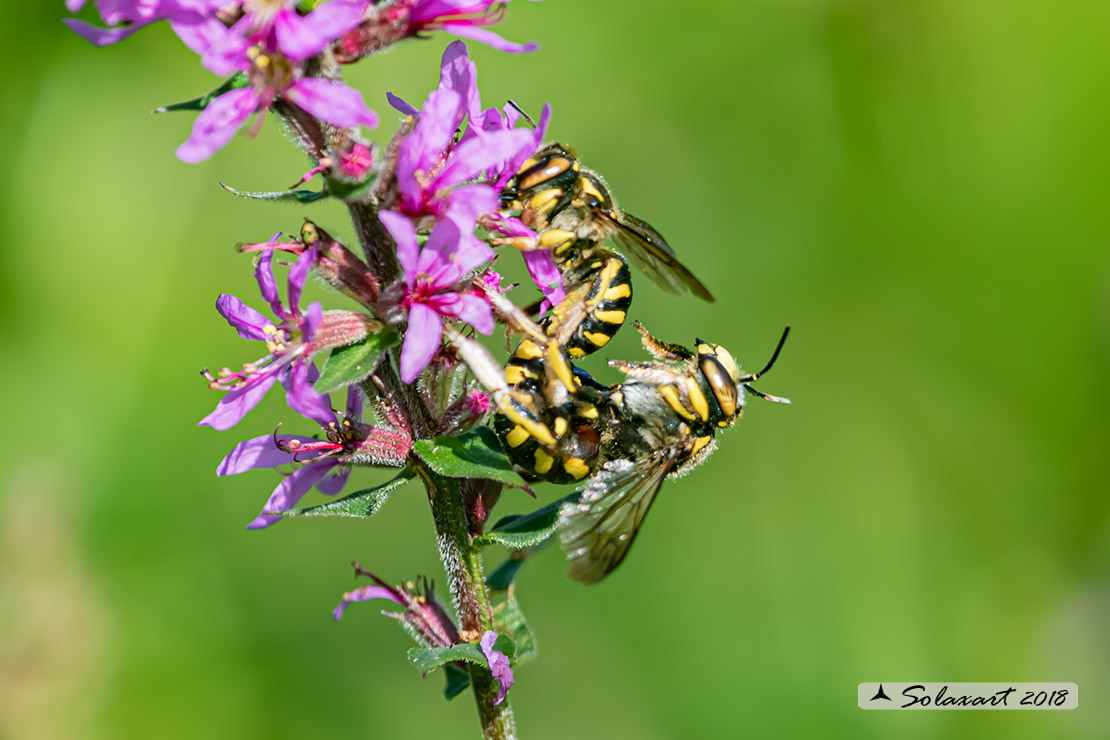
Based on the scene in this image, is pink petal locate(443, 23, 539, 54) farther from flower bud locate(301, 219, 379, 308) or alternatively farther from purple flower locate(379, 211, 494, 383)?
flower bud locate(301, 219, 379, 308)

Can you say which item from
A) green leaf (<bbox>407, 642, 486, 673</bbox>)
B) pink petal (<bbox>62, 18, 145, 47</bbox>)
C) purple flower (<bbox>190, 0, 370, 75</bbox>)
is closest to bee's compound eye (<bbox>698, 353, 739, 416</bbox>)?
green leaf (<bbox>407, 642, 486, 673</bbox>)

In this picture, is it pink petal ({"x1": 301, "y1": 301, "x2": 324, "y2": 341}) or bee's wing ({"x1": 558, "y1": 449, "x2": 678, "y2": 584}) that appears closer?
pink petal ({"x1": 301, "y1": 301, "x2": 324, "y2": 341})

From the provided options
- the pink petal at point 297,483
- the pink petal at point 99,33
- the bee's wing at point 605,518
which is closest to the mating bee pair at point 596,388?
the bee's wing at point 605,518

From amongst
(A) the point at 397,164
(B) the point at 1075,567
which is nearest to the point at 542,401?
(A) the point at 397,164

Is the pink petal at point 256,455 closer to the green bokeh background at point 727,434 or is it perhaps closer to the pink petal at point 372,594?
the pink petal at point 372,594

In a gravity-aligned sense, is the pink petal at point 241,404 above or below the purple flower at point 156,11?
below

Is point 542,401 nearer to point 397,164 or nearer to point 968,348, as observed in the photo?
point 397,164

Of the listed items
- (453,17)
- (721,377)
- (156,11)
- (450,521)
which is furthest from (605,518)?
(156,11)
